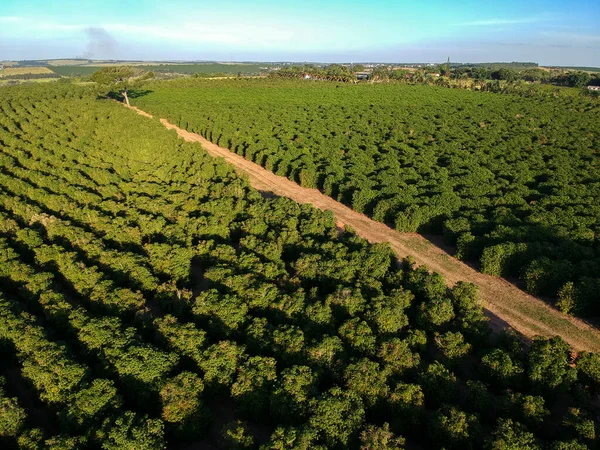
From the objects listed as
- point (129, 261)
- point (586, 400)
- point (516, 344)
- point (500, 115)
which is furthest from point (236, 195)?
point (500, 115)

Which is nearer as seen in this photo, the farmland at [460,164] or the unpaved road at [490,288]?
the unpaved road at [490,288]

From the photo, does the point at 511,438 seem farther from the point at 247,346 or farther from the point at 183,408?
the point at 183,408

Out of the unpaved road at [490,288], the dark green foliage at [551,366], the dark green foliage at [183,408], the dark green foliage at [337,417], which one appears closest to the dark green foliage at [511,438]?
the dark green foliage at [551,366]

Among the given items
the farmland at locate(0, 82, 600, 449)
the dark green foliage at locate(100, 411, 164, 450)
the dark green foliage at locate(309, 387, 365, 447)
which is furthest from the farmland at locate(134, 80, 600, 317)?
the dark green foliage at locate(100, 411, 164, 450)

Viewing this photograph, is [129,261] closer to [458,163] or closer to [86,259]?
[86,259]

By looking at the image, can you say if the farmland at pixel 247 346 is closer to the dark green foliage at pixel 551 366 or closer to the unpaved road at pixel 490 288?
the dark green foliage at pixel 551 366

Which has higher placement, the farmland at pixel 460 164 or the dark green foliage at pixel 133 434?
the farmland at pixel 460 164

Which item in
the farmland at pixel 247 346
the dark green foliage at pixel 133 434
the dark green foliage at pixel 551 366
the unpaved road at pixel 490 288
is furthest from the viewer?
the unpaved road at pixel 490 288
